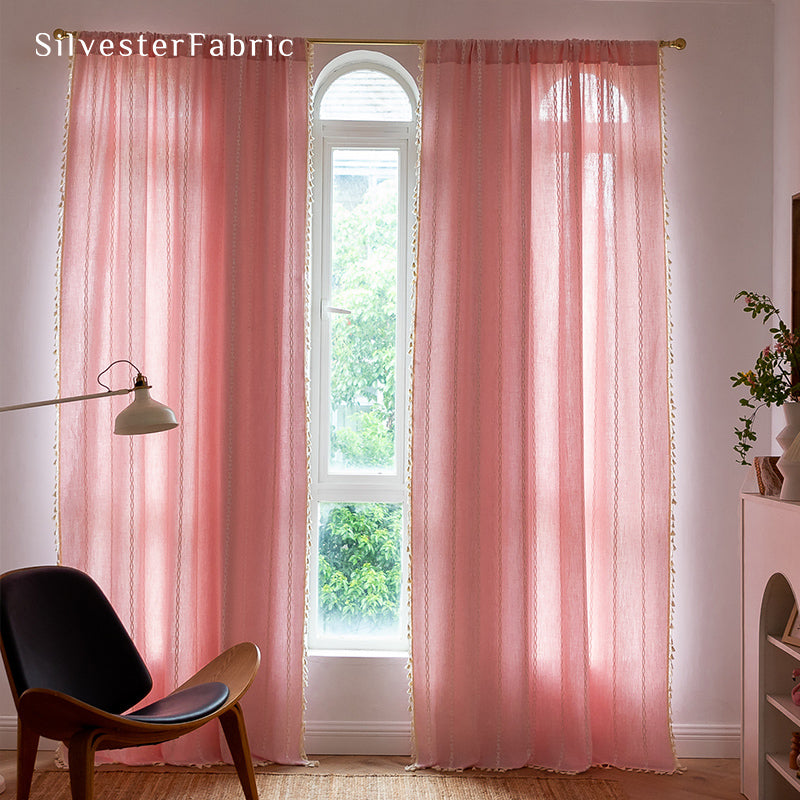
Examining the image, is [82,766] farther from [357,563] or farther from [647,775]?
[647,775]

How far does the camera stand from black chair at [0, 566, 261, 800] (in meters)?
2.17

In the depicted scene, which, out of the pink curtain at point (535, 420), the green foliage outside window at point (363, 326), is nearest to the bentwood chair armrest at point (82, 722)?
the pink curtain at point (535, 420)

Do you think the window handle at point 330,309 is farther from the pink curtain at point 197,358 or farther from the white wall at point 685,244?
the white wall at point 685,244

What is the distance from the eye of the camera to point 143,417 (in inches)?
90.6

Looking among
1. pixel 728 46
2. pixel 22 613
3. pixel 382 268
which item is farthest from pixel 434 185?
pixel 22 613

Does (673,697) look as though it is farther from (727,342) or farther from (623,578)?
(727,342)

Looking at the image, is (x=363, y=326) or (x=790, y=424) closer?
(x=790, y=424)

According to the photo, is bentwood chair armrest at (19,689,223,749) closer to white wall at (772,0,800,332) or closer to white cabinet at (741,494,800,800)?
white cabinet at (741,494,800,800)

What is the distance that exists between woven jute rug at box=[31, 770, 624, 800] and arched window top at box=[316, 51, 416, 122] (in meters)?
2.45

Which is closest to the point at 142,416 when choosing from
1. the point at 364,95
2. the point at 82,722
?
the point at 82,722

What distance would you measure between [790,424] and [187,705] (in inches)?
79.7

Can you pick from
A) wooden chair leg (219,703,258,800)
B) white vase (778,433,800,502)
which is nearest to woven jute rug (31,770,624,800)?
wooden chair leg (219,703,258,800)

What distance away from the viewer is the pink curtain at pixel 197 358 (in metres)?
2.95

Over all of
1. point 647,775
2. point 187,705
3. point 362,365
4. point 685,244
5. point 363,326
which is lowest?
point 647,775
